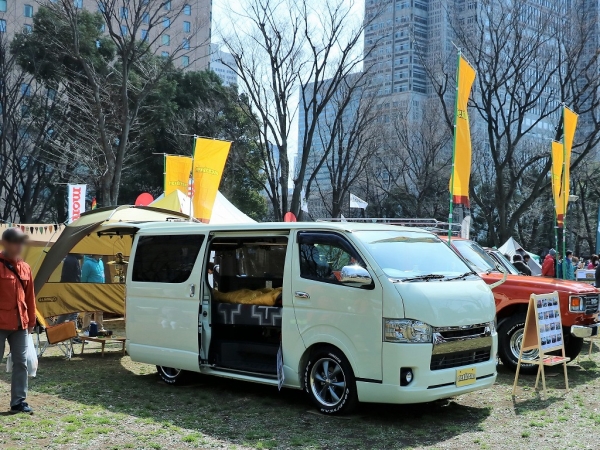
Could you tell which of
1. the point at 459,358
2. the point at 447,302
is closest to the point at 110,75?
the point at 447,302

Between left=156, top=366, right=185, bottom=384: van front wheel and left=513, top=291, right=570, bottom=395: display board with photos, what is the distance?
13.6 feet

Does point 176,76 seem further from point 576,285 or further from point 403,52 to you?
point 576,285

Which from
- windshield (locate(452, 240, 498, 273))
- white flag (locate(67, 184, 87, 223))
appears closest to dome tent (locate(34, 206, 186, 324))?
windshield (locate(452, 240, 498, 273))

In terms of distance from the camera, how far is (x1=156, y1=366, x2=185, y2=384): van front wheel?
336 inches

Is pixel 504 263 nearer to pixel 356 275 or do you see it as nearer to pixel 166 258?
pixel 356 275

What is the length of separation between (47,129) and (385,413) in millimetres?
29588

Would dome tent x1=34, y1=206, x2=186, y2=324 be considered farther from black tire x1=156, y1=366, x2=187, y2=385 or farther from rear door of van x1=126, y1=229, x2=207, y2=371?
black tire x1=156, y1=366, x2=187, y2=385

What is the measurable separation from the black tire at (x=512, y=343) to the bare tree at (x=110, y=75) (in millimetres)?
13435

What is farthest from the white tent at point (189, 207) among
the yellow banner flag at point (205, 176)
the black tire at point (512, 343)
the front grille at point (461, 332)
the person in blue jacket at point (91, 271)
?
the front grille at point (461, 332)

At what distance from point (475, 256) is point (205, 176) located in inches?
354

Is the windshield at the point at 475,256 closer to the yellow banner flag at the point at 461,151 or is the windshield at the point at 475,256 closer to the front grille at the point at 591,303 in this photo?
the yellow banner flag at the point at 461,151

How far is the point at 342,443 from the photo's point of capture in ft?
19.6

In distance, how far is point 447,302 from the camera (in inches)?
260

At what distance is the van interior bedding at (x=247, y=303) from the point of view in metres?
7.76
